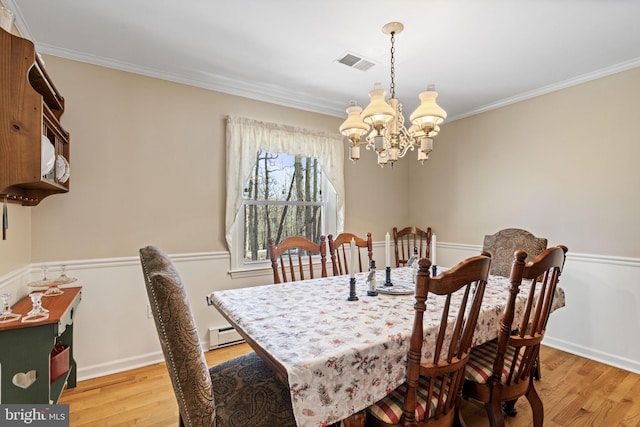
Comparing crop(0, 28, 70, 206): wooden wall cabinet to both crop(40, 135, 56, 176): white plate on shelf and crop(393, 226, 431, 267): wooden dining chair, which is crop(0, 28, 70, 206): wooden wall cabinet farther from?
crop(393, 226, 431, 267): wooden dining chair

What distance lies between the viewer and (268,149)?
120 inches

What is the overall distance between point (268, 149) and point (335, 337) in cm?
222

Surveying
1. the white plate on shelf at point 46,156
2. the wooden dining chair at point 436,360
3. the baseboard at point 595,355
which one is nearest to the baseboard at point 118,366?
the white plate on shelf at point 46,156

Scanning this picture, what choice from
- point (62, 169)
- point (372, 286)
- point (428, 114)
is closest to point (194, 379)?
point (372, 286)

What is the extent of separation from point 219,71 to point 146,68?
57 centimetres

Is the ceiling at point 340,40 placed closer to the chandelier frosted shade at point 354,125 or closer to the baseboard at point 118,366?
the chandelier frosted shade at point 354,125

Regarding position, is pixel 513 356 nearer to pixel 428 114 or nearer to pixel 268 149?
pixel 428 114

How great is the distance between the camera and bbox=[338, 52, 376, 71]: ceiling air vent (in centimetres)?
239

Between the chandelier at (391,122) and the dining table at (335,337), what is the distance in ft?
2.95

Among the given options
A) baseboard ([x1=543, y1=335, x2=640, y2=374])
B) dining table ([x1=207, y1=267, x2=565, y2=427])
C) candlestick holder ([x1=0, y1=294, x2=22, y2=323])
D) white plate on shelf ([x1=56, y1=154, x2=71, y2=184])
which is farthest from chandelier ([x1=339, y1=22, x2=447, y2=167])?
baseboard ([x1=543, y1=335, x2=640, y2=374])

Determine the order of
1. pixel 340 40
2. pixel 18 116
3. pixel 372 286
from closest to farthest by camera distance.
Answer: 1. pixel 18 116
2. pixel 372 286
3. pixel 340 40

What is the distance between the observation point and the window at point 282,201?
3096 mm

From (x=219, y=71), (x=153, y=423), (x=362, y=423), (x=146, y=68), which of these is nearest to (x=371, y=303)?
(x=362, y=423)

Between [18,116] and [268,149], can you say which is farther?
[268,149]
